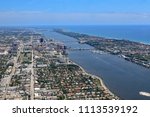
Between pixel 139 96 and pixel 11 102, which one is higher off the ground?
pixel 11 102

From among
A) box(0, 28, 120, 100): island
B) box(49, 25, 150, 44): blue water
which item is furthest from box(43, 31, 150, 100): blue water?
box(49, 25, 150, 44): blue water

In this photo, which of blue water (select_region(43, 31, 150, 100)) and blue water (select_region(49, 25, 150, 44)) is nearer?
blue water (select_region(43, 31, 150, 100))

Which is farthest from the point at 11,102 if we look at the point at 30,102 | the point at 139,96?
the point at 139,96

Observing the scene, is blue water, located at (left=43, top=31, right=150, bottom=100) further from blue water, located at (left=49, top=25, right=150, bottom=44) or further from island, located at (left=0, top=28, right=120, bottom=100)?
blue water, located at (left=49, top=25, right=150, bottom=44)

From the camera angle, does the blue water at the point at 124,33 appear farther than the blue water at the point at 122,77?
Yes

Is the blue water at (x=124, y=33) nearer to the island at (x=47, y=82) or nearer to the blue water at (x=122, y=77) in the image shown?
the blue water at (x=122, y=77)

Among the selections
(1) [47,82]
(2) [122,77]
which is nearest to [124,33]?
(2) [122,77]

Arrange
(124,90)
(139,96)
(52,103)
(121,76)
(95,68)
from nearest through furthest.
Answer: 1. (52,103)
2. (139,96)
3. (124,90)
4. (121,76)
5. (95,68)

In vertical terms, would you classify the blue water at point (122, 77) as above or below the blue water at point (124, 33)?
above

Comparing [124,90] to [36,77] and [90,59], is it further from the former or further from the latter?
[90,59]

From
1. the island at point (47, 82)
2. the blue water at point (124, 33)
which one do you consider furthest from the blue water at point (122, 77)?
the blue water at point (124, 33)

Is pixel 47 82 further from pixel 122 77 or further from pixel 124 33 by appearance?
pixel 124 33
